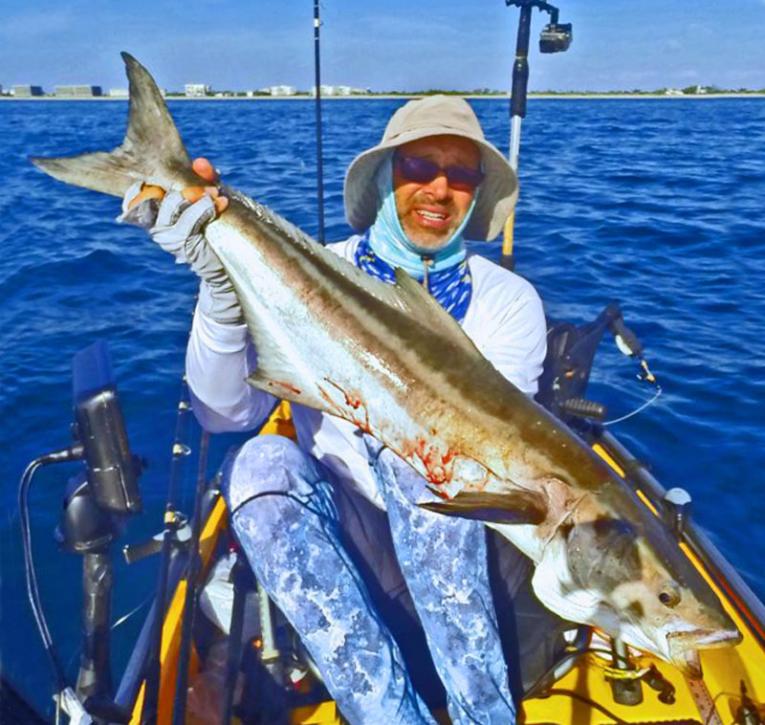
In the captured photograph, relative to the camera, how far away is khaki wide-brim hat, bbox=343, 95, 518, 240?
331 centimetres

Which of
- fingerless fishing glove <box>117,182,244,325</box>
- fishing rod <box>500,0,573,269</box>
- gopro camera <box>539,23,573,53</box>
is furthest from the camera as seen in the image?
gopro camera <box>539,23,573,53</box>

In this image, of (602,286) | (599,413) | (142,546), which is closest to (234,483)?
(142,546)

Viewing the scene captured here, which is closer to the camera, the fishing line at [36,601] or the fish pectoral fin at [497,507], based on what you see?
the fish pectoral fin at [497,507]

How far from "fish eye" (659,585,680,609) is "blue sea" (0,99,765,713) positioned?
3.35m

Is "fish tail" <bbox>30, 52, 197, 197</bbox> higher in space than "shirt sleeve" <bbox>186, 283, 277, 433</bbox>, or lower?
higher

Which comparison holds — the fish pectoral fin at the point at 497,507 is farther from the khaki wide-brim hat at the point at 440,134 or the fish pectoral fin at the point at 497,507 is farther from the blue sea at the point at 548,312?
the blue sea at the point at 548,312

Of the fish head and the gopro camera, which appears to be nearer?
the fish head

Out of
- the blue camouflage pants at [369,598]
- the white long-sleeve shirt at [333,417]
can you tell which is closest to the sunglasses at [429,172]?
the white long-sleeve shirt at [333,417]

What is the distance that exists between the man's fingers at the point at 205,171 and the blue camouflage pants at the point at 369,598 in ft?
4.02

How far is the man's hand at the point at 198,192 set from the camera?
279 cm

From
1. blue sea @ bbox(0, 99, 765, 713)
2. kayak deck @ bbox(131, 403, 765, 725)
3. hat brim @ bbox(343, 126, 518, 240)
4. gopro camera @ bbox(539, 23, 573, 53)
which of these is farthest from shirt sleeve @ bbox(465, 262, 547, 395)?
gopro camera @ bbox(539, 23, 573, 53)

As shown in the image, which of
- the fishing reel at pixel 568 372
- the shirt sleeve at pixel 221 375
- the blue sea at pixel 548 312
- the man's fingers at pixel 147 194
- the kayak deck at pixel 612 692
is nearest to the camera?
the man's fingers at pixel 147 194

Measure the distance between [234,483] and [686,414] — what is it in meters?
5.54

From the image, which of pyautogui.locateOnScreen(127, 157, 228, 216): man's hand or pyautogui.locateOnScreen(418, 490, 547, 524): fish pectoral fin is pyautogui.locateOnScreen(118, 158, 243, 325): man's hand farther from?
pyautogui.locateOnScreen(418, 490, 547, 524): fish pectoral fin
